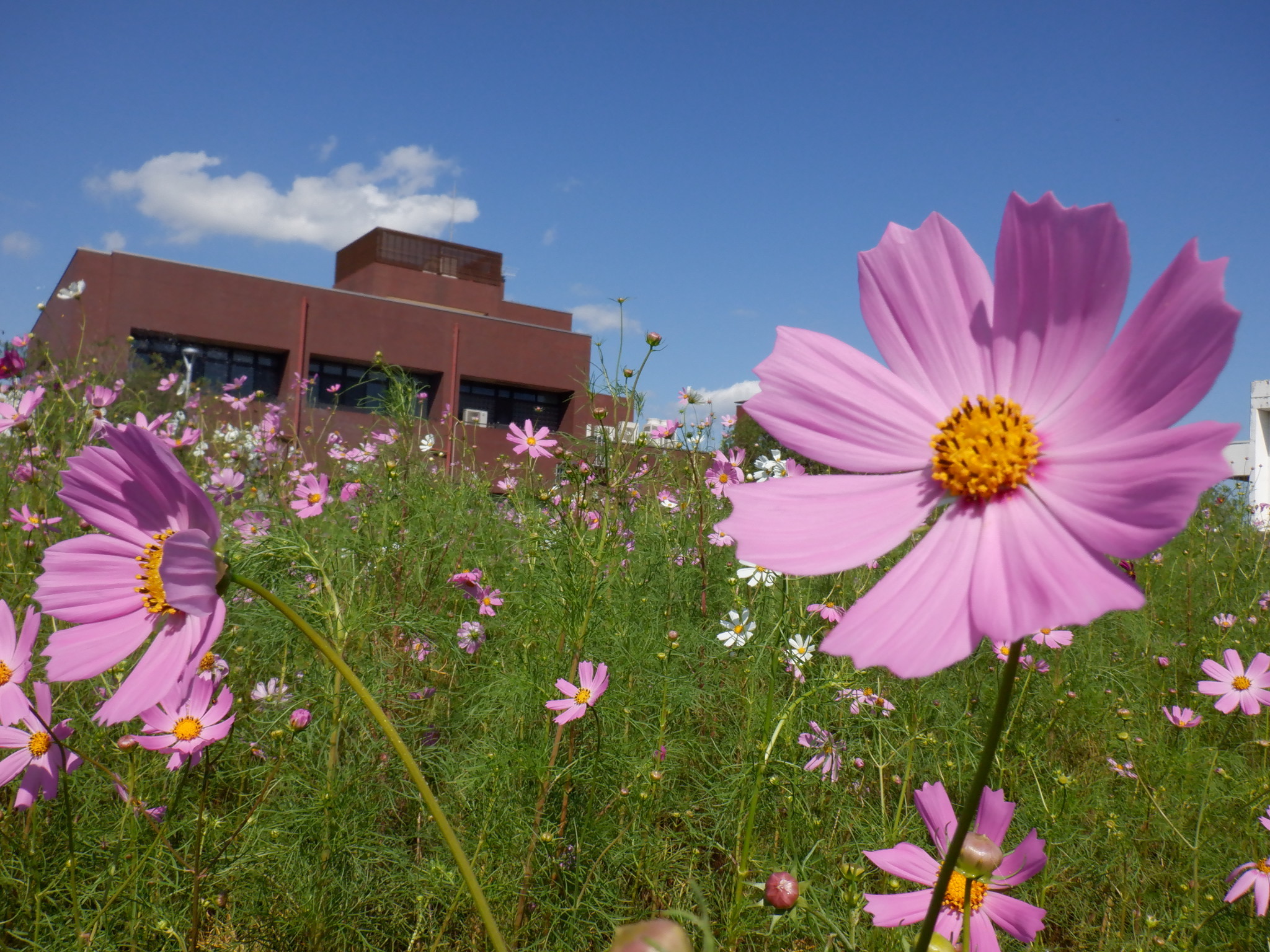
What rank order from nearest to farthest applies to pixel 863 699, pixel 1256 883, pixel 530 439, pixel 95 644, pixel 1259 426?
pixel 95 644, pixel 1256 883, pixel 863 699, pixel 530 439, pixel 1259 426

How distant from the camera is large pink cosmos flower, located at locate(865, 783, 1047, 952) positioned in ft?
1.83

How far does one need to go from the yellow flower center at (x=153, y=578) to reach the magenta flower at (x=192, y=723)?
0.52m

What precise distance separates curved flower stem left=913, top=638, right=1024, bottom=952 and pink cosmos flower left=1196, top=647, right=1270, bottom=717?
202 cm

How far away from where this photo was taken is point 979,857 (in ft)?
1.38

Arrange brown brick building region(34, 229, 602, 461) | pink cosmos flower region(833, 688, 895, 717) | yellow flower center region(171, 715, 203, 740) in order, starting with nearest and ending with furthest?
yellow flower center region(171, 715, 203, 740)
pink cosmos flower region(833, 688, 895, 717)
brown brick building region(34, 229, 602, 461)

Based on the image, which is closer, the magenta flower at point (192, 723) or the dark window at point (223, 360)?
the magenta flower at point (192, 723)

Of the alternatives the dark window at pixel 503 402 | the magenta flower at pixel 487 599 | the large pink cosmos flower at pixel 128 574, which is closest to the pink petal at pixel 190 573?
the large pink cosmos flower at pixel 128 574

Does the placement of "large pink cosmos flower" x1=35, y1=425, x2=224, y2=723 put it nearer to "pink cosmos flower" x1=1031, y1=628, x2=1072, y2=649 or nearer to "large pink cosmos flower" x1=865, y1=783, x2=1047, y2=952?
"large pink cosmos flower" x1=865, y1=783, x2=1047, y2=952

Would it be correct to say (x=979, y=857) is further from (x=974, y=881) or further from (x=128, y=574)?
(x=128, y=574)

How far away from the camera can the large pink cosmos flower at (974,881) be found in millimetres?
557

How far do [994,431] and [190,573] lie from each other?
1.42 ft

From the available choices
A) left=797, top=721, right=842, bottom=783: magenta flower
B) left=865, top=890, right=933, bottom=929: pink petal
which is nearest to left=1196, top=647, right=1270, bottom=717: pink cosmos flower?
left=797, top=721, right=842, bottom=783: magenta flower

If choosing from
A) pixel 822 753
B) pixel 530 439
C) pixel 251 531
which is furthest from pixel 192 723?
pixel 530 439

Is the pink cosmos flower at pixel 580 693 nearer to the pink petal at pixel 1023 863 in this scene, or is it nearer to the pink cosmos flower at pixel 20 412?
the pink petal at pixel 1023 863
